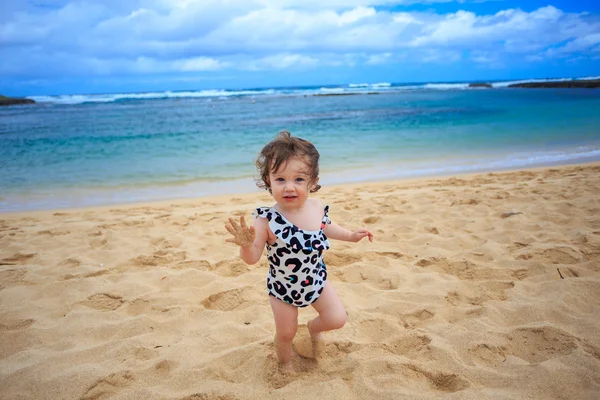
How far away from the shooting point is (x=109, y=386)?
6.91 ft

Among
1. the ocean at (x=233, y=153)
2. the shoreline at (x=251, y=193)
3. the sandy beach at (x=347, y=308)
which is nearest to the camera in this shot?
the sandy beach at (x=347, y=308)

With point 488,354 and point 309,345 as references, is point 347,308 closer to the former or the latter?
point 309,345

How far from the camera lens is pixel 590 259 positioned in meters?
3.31

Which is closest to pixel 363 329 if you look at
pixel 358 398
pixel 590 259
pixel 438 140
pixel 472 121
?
pixel 358 398

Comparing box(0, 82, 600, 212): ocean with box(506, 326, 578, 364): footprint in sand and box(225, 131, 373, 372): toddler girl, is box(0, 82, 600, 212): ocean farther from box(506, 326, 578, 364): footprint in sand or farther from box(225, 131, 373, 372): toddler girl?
box(506, 326, 578, 364): footprint in sand

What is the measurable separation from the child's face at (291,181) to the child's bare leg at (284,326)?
57 cm

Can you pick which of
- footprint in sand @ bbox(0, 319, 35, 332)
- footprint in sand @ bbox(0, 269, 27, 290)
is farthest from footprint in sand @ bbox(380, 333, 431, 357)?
footprint in sand @ bbox(0, 269, 27, 290)

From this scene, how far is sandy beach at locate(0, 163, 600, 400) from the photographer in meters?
2.08

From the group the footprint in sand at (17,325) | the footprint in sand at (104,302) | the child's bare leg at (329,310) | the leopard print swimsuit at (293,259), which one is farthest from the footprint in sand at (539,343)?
the footprint in sand at (17,325)

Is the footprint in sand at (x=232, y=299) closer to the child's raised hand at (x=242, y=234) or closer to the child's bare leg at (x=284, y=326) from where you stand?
the child's bare leg at (x=284, y=326)

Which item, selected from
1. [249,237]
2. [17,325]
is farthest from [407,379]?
[17,325]

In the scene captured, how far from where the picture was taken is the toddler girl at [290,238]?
214 centimetres

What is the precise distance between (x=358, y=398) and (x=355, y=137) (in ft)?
37.8

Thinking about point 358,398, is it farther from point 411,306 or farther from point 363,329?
point 411,306
